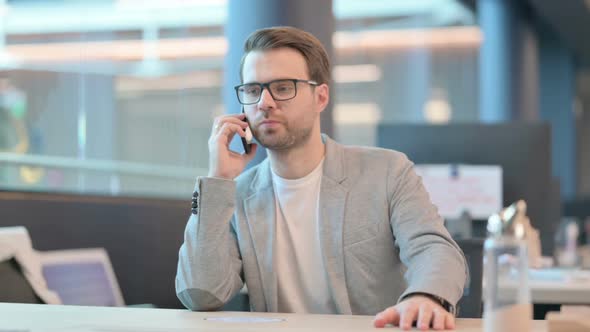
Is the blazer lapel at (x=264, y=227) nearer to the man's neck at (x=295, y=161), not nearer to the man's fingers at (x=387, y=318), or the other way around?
the man's neck at (x=295, y=161)

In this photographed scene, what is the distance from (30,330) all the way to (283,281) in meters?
0.86

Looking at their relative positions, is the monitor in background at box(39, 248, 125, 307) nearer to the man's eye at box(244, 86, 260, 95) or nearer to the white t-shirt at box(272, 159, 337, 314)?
the white t-shirt at box(272, 159, 337, 314)

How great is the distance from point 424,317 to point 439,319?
0.03 metres

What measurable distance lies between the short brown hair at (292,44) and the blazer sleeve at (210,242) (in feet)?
1.13

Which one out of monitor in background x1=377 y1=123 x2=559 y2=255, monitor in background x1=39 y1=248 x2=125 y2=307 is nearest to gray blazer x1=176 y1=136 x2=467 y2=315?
monitor in background x1=377 y1=123 x2=559 y2=255

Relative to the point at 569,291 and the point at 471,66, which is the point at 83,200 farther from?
the point at 471,66

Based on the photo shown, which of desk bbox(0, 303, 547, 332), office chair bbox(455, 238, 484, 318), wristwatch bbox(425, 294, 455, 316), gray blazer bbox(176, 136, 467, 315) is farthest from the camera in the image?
office chair bbox(455, 238, 484, 318)

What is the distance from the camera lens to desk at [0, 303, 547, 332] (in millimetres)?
1753

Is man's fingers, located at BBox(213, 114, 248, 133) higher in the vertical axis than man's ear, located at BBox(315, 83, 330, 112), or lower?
Answer: lower

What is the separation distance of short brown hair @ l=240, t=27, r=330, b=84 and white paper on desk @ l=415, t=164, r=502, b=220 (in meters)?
1.41

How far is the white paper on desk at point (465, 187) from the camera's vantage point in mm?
3756

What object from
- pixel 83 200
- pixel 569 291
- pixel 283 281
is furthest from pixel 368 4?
pixel 283 281

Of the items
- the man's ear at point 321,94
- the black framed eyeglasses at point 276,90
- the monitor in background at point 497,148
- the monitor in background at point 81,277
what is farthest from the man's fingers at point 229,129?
the monitor in background at point 81,277

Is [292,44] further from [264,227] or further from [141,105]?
[141,105]
